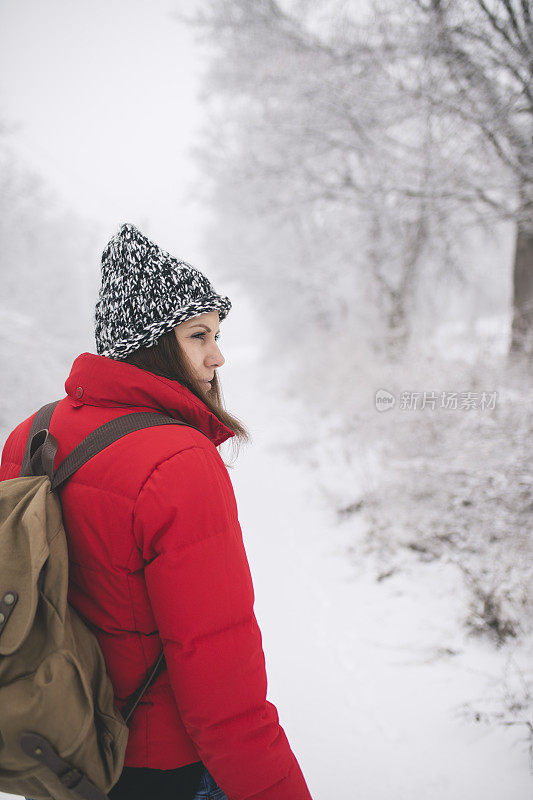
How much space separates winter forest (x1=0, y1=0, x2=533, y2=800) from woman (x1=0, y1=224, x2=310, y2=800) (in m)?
1.41

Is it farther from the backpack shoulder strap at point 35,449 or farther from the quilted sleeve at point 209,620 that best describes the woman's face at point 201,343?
the backpack shoulder strap at point 35,449

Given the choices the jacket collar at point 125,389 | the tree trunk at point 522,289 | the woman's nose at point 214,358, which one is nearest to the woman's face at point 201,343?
the woman's nose at point 214,358

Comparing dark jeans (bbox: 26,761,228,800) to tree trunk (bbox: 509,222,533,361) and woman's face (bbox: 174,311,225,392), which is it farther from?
tree trunk (bbox: 509,222,533,361)

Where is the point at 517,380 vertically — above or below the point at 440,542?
above

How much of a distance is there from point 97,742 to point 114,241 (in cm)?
125

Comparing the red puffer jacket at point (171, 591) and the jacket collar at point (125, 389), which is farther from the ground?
the jacket collar at point (125, 389)

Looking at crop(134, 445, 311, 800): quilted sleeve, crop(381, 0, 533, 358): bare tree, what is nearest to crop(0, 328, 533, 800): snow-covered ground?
crop(134, 445, 311, 800): quilted sleeve

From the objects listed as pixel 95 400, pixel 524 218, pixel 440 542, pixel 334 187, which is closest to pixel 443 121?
pixel 524 218

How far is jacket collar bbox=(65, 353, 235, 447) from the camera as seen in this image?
3.29 feet

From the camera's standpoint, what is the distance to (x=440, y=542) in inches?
128

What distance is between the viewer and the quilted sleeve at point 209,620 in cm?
85

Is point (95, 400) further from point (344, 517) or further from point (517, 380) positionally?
point (517, 380)

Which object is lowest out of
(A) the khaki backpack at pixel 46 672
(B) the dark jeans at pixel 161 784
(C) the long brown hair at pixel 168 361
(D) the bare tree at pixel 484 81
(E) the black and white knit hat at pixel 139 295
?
(B) the dark jeans at pixel 161 784

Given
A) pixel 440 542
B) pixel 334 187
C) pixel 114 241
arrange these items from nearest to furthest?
pixel 114 241 < pixel 440 542 < pixel 334 187
